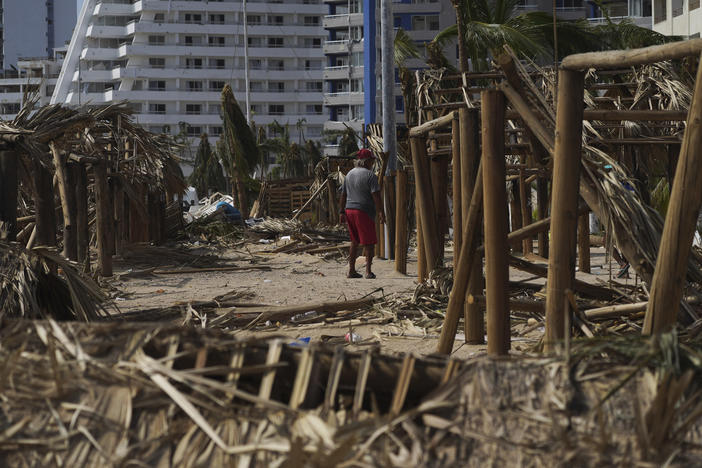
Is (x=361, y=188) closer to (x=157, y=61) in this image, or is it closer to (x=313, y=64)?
(x=157, y=61)

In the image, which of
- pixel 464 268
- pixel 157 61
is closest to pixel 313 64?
pixel 157 61

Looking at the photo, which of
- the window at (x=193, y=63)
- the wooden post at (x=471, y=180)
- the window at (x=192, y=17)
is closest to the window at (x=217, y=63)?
the window at (x=193, y=63)

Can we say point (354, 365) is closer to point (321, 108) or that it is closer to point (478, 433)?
point (478, 433)

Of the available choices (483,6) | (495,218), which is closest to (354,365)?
(495,218)

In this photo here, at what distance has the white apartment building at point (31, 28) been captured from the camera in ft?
314

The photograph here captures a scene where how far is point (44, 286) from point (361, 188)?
18.3ft

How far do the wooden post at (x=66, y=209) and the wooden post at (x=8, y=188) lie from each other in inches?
92.8

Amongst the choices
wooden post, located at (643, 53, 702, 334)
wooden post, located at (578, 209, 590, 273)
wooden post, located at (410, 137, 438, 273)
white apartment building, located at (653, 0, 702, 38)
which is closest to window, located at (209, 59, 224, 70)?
white apartment building, located at (653, 0, 702, 38)

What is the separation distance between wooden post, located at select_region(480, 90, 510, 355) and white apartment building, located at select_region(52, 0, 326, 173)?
235 ft

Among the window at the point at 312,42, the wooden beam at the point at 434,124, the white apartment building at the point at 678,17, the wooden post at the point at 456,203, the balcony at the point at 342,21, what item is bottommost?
the wooden post at the point at 456,203

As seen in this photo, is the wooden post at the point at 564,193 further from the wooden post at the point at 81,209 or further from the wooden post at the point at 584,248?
the wooden post at the point at 81,209

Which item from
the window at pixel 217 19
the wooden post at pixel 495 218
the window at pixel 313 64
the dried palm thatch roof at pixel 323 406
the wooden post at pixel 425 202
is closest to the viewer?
the dried palm thatch roof at pixel 323 406

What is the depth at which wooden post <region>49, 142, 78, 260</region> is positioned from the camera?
939 cm

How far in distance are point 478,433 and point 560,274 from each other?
1643 millimetres
